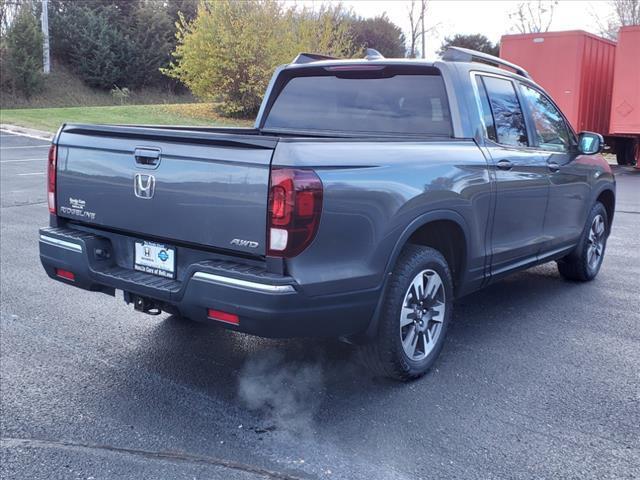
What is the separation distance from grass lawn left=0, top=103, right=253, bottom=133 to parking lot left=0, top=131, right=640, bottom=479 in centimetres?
2039

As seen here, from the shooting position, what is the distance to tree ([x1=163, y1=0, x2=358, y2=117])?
2717 centimetres

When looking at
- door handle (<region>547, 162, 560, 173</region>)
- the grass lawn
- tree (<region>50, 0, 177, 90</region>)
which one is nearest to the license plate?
door handle (<region>547, 162, 560, 173</region>)

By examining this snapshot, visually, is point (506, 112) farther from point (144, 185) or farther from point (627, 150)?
point (627, 150)

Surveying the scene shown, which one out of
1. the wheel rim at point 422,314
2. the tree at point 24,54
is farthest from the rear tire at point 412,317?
the tree at point 24,54

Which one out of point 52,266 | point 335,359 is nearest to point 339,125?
point 335,359

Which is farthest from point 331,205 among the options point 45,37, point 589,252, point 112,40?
point 112,40

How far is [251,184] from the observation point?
3.46 meters

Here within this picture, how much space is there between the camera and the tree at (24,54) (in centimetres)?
3325

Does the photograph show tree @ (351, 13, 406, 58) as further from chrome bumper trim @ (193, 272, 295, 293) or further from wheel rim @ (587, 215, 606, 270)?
chrome bumper trim @ (193, 272, 295, 293)

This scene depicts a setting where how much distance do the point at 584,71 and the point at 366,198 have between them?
15310 mm

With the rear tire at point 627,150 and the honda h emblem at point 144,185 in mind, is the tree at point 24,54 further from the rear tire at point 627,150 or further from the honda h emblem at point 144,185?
the honda h emblem at point 144,185

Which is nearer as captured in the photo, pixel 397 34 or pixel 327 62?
pixel 327 62

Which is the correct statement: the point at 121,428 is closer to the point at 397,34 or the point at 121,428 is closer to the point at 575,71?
the point at 575,71

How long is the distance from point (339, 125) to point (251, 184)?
6.36 feet
